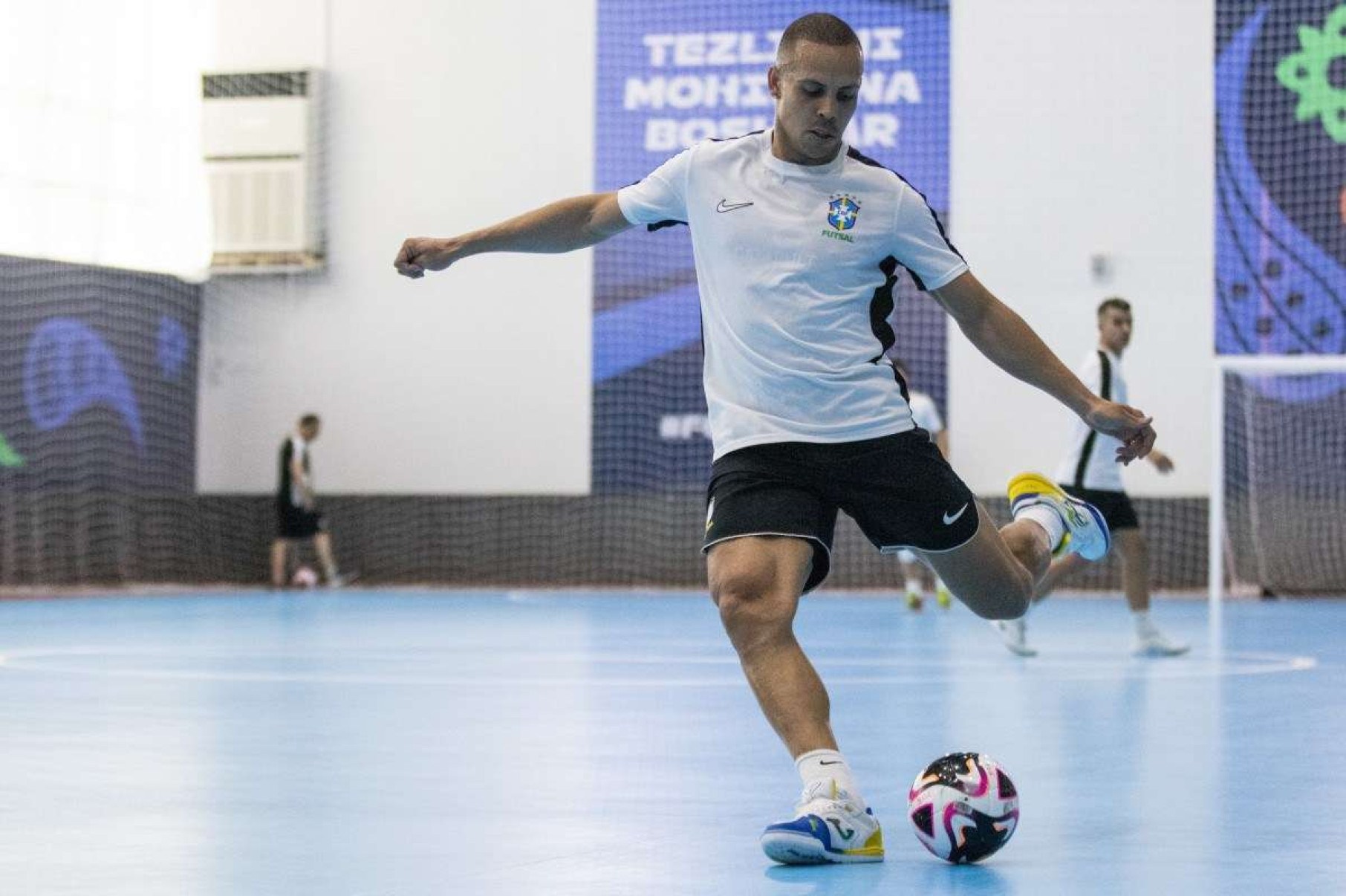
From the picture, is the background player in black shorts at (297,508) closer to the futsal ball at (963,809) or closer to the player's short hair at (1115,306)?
the player's short hair at (1115,306)

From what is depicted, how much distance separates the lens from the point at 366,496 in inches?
900

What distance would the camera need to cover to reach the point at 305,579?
73.1ft

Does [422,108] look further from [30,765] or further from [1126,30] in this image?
[30,765]

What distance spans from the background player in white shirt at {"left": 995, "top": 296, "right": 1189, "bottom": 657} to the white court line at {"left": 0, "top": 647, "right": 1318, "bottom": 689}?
0.21 m

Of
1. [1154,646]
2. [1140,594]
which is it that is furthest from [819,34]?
[1154,646]

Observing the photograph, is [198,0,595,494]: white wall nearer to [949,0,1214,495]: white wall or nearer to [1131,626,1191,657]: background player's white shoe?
[949,0,1214,495]: white wall

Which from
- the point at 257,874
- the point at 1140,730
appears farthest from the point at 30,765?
the point at 1140,730

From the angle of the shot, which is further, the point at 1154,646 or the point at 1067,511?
the point at 1154,646

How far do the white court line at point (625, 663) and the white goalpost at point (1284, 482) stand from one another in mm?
8613

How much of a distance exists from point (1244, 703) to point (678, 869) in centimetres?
486

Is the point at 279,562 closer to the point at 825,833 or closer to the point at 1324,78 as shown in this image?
the point at 1324,78

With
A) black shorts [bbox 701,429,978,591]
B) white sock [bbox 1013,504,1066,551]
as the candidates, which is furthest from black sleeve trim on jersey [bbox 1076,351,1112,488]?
black shorts [bbox 701,429,978,591]

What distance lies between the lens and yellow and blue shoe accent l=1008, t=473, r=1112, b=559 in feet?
20.6

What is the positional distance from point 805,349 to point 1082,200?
1660cm
